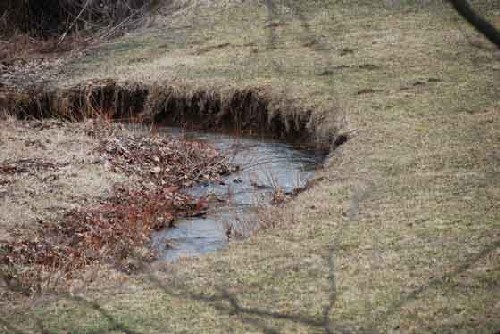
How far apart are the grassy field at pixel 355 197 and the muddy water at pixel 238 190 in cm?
60

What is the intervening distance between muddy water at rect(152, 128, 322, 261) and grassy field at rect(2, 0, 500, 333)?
60 centimetres

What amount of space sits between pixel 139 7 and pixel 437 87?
7.60 m

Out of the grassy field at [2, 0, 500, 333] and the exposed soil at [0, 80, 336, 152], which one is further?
the exposed soil at [0, 80, 336, 152]

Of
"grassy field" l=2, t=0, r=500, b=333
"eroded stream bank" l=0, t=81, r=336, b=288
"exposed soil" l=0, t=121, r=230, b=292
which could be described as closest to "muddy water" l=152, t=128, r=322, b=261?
"eroded stream bank" l=0, t=81, r=336, b=288

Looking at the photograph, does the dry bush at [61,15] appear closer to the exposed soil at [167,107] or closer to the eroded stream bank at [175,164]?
the exposed soil at [167,107]

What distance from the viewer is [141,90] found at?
48.3ft

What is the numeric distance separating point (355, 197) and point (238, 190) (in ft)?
7.94

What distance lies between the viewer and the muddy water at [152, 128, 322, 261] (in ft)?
30.6

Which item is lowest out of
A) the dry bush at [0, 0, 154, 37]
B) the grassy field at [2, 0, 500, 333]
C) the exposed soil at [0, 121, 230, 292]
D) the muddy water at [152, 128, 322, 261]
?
the muddy water at [152, 128, 322, 261]

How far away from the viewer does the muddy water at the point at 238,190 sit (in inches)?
367

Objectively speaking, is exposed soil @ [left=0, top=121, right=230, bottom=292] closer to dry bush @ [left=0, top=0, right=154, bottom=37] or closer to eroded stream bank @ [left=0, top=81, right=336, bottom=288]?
eroded stream bank @ [left=0, top=81, right=336, bottom=288]

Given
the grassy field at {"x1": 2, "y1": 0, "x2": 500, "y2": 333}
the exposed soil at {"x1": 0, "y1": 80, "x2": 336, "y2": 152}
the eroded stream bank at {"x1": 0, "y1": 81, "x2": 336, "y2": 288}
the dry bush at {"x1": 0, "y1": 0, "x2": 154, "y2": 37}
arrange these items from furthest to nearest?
1. the dry bush at {"x1": 0, "y1": 0, "x2": 154, "y2": 37}
2. the exposed soil at {"x1": 0, "y1": 80, "x2": 336, "y2": 152}
3. the eroded stream bank at {"x1": 0, "y1": 81, "x2": 336, "y2": 288}
4. the grassy field at {"x1": 2, "y1": 0, "x2": 500, "y2": 333}

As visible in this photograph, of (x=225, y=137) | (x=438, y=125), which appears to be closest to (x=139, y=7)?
(x=225, y=137)

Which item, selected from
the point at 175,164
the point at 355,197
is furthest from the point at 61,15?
the point at 355,197
